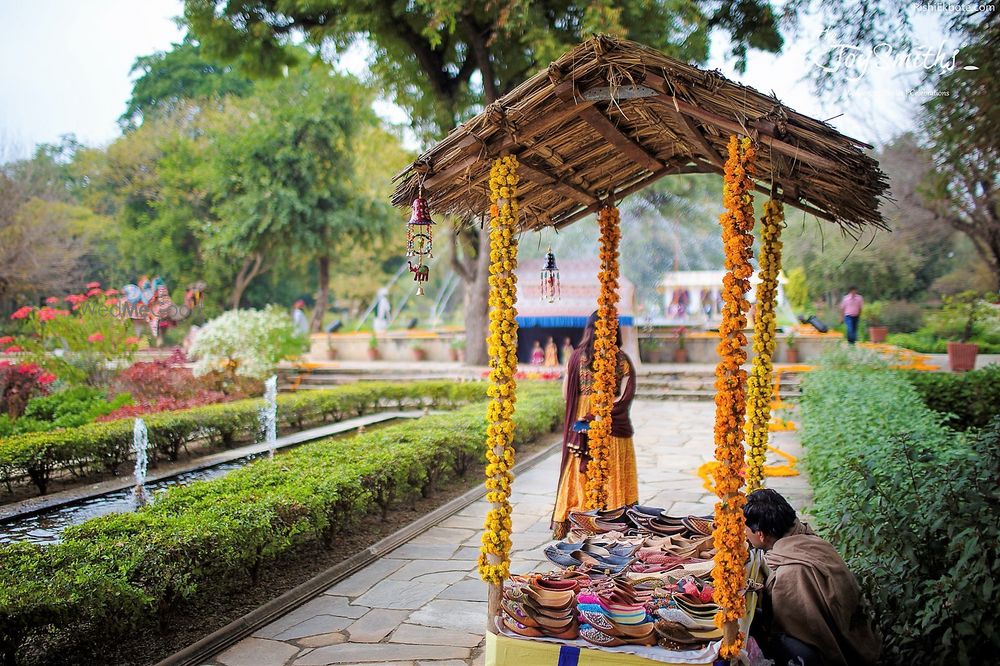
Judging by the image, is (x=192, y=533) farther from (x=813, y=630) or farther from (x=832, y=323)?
Answer: (x=832, y=323)

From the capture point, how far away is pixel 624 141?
15.0ft

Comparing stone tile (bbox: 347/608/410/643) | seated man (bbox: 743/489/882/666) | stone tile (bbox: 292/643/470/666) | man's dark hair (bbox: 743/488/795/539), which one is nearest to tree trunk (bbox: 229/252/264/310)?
stone tile (bbox: 347/608/410/643)

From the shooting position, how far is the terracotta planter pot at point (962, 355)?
14859 millimetres

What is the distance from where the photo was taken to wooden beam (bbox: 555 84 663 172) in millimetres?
3809

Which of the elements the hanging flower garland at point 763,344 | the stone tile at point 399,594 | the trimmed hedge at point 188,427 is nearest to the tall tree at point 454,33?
the trimmed hedge at point 188,427

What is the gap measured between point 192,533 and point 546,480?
184 inches

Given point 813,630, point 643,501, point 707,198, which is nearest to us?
point 813,630

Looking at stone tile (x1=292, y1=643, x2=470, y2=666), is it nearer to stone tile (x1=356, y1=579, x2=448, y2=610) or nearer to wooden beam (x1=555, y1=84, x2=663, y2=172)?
stone tile (x1=356, y1=579, x2=448, y2=610)

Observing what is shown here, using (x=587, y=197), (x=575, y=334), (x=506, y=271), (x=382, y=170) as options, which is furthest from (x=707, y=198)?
(x=506, y=271)

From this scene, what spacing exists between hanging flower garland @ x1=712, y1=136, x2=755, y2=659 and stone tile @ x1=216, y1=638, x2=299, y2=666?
2353 mm

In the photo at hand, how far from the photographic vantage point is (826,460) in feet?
18.7

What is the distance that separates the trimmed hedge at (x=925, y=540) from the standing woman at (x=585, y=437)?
4.98 ft

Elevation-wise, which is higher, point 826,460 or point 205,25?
point 205,25

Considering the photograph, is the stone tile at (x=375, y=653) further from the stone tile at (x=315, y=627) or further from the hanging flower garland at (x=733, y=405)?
the hanging flower garland at (x=733, y=405)
